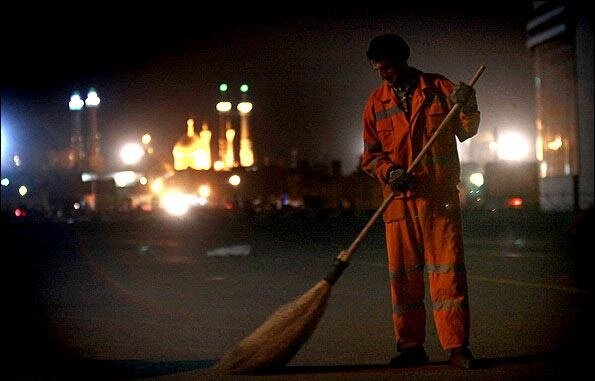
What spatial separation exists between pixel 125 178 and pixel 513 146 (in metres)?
64.2

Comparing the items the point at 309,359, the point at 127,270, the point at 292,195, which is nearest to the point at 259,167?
the point at 292,195

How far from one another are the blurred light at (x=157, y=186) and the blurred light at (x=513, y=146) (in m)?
57.2

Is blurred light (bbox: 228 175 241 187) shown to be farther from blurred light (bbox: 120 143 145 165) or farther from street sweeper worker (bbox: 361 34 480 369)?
street sweeper worker (bbox: 361 34 480 369)

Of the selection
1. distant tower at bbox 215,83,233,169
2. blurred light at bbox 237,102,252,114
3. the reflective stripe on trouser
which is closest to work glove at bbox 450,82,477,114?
the reflective stripe on trouser

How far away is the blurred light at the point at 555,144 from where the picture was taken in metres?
61.0

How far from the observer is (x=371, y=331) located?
8.65 meters

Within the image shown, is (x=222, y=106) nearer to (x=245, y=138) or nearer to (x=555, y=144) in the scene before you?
(x=245, y=138)

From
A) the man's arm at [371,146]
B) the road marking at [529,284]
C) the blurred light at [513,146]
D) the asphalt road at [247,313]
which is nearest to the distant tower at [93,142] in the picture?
the blurred light at [513,146]

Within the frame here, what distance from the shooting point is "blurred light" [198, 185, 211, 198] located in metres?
138

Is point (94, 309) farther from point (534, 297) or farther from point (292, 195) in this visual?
point (292, 195)

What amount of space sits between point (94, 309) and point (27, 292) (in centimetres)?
281

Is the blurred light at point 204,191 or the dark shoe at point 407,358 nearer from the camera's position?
the dark shoe at point 407,358

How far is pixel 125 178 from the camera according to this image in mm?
131625

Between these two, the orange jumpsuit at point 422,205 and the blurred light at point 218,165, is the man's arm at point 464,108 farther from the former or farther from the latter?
the blurred light at point 218,165
